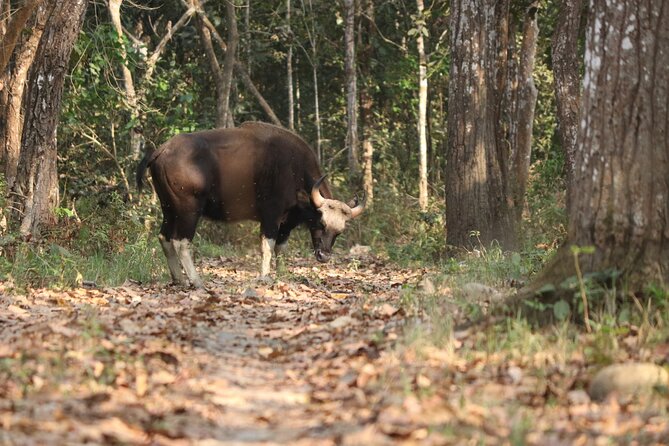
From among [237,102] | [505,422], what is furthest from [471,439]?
[237,102]

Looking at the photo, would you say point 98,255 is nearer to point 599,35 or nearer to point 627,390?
point 599,35

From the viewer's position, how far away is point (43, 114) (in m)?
12.1

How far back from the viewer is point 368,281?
477 inches

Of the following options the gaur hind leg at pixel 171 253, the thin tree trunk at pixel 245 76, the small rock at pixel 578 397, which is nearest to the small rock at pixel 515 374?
the small rock at pixel 578 397

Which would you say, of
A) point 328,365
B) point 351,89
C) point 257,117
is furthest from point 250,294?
point 257,117

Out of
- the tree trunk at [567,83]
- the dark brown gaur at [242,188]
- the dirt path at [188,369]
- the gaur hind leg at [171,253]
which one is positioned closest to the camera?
the dirt path at [188,369]

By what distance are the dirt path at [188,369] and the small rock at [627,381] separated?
3.78 feet

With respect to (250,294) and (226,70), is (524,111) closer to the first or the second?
(226,70)

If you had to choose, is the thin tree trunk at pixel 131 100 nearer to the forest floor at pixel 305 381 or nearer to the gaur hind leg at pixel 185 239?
the gaur hind leg at pixel 185 239

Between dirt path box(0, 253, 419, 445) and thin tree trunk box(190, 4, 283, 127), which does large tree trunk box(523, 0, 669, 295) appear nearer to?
dirt path box(0, 253, 419, 445)

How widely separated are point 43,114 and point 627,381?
9123 mm

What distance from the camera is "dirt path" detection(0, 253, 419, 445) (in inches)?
179

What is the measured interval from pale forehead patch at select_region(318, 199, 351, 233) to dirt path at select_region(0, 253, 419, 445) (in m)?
4.92

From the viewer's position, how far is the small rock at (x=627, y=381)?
4.93 metres
